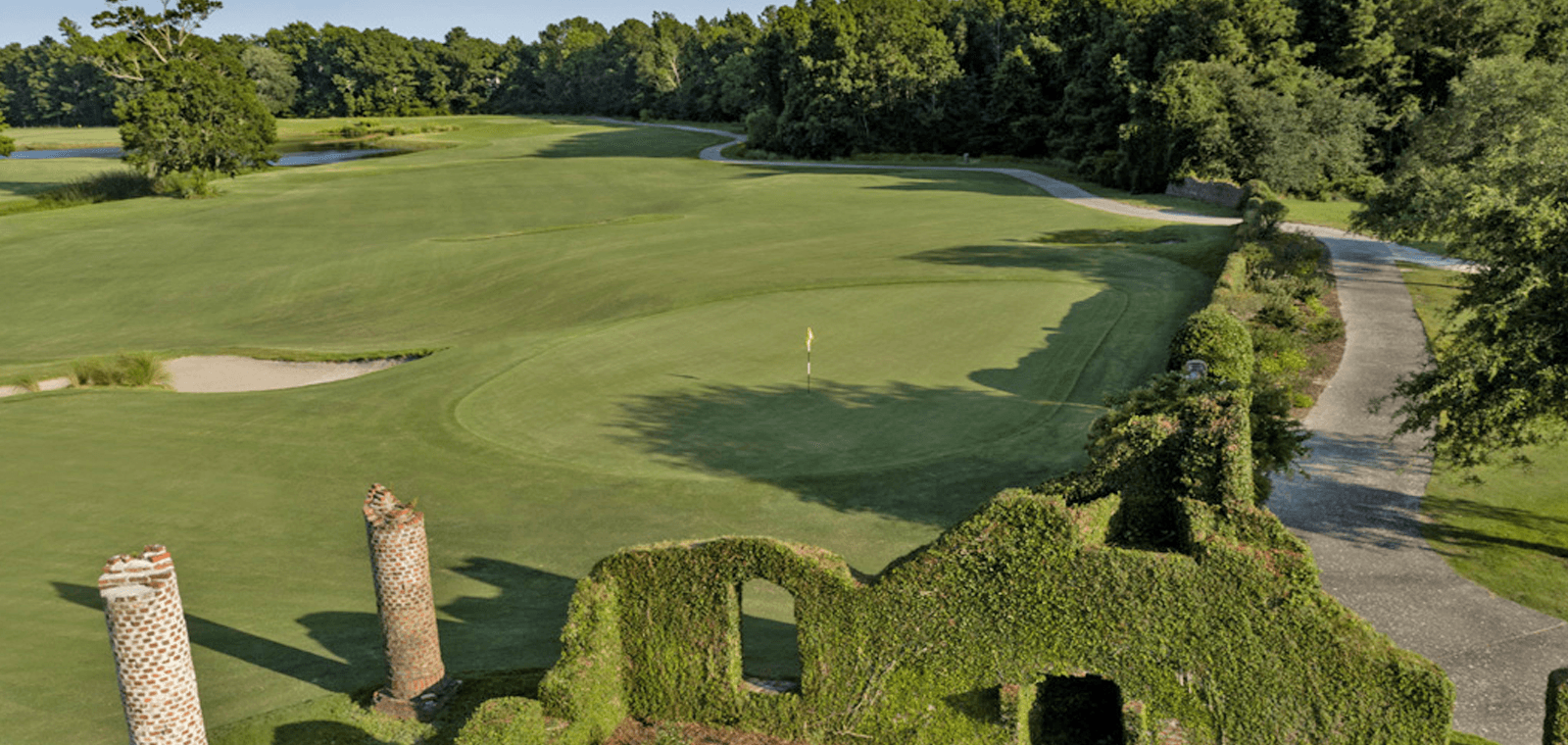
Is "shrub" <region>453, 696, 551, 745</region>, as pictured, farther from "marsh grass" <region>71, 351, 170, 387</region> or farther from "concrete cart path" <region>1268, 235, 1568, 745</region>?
"marsh grass" <region>71, 351, 170, 387</region>

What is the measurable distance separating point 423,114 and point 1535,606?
645ft

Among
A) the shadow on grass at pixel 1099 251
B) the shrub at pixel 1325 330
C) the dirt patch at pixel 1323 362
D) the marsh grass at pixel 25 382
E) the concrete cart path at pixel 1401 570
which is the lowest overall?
the marsh grass at pixel 25 382

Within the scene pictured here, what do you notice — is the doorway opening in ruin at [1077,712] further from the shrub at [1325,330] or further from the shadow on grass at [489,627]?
the shrub at [1325,330]

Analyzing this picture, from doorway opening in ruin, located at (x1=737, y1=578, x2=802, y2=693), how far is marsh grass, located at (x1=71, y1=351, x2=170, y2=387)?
2900 centimetres

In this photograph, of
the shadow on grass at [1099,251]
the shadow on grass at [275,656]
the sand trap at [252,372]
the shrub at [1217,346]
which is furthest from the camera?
the shadow on grass at [1099,251]

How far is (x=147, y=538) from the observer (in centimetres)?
2139

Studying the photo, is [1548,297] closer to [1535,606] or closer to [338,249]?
[1535,606]

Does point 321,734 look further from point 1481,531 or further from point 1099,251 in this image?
point 1099,251

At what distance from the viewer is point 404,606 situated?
14.4 m

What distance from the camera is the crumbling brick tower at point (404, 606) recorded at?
1424 cm

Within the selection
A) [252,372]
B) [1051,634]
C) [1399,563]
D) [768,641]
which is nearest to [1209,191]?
[1399,563]

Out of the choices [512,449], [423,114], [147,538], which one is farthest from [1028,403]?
[423,114]

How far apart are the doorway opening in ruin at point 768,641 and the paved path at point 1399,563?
32.8ft

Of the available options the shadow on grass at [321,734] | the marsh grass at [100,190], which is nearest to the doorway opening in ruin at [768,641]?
the shadow on grass at [321,734]
